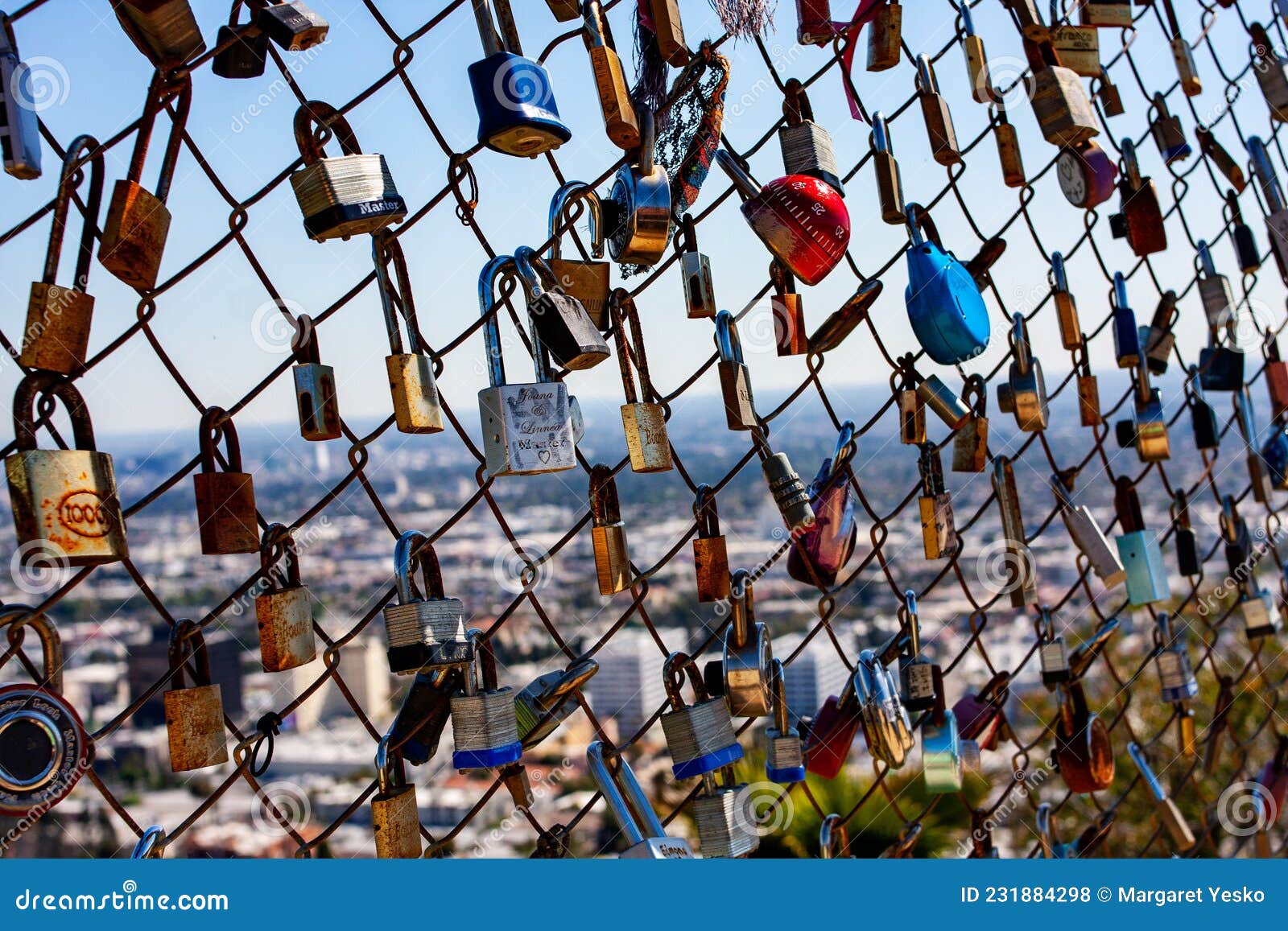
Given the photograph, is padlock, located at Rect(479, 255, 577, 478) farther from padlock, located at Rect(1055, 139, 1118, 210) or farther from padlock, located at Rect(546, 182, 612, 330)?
padlock, located at Rect(1055, 139, 1118, 210)

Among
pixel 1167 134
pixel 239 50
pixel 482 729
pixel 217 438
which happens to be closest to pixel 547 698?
pixel 482 729

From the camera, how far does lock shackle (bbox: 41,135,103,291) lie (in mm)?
930

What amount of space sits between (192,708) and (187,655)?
47mm

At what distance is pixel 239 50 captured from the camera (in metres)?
1.02

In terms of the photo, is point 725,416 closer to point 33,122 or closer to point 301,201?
point 301,201

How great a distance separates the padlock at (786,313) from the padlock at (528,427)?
35cm

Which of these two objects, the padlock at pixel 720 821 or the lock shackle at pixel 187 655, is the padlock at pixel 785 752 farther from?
the lock shackle at pixel 187 655

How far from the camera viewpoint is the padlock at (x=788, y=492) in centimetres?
133

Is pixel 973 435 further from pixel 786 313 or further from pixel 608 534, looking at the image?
pixel 608 534

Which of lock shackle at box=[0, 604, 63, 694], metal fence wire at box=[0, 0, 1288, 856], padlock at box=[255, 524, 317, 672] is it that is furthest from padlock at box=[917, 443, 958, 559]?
lock shackle at box=[0, 604, 63, 694]

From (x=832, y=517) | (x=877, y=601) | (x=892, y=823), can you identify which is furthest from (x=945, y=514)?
(x=877, y=601)

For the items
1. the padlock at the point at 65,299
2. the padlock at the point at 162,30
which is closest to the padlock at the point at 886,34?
the padlock at the point at 162,30

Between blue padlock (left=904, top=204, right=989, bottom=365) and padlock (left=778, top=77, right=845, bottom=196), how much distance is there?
0.54ft

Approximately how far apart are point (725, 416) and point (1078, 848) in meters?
1.03
